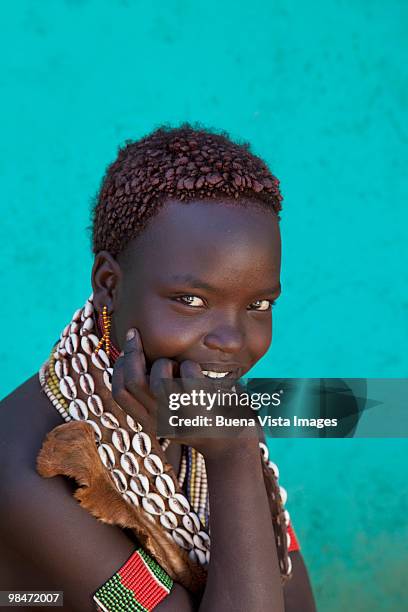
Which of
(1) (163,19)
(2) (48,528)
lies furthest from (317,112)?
(2) (48,528)

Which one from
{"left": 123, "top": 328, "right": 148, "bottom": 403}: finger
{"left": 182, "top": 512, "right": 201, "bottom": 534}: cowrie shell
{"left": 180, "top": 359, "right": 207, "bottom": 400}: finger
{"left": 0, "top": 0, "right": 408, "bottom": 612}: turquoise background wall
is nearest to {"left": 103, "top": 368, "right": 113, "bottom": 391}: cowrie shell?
{"left": 123, "top": 328, "right": 148, "bottom": 403}: finger

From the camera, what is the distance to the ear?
1853mm

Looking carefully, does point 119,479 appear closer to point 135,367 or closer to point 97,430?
point 97,430

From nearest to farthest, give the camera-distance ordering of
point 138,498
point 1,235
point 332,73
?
point 138,498, point 1,235, point 332,73

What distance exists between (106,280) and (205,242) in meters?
0.27

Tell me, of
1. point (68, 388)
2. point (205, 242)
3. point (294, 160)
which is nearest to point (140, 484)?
point (68, 388)

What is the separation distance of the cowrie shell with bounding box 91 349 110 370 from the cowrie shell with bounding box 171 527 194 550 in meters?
0.38

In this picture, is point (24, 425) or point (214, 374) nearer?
point (214, 374)

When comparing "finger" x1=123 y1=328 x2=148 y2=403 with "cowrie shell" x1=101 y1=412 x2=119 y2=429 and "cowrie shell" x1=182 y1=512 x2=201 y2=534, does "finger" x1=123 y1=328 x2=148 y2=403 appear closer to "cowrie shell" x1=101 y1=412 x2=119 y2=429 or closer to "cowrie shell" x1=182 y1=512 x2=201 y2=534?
"cowrie shell" x1=101 y1=412 x2=119 y2=429

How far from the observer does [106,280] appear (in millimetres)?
1874

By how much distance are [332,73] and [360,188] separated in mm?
534

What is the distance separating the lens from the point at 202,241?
1731mm

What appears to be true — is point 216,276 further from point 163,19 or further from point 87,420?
point 163,19

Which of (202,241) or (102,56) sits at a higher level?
(102,56)
